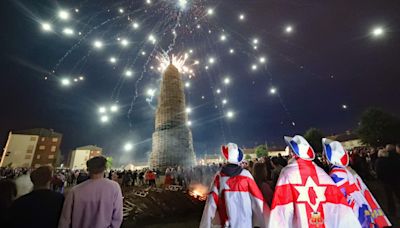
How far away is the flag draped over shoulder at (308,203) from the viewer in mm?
2273

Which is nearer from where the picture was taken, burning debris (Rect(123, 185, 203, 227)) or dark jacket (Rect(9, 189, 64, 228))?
dark jacket (Rect(9, 189, 64, 228))

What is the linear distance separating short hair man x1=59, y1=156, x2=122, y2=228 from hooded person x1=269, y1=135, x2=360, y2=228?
2265mm

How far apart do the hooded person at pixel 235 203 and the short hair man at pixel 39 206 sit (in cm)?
207

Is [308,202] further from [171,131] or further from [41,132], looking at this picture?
[41,132]

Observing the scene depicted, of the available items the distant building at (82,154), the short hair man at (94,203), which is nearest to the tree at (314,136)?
the short hair man at (94,203)

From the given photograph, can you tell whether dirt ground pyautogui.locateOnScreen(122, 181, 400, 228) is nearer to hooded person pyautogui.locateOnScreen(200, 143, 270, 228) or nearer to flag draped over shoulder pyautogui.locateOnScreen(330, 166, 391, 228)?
hooded person pyautogui.locateOnScreen(200, 143, 270, 228)

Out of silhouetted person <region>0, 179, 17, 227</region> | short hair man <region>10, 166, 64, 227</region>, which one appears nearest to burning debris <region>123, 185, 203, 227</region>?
silhouetted person <region>0, 179, 17, 227</region>

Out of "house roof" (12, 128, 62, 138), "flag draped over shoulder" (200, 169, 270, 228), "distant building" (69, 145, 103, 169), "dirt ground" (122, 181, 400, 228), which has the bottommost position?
"dirt ground" (122, 181, 400, 228)

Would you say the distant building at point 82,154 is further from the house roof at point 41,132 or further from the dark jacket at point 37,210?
the dark jacket at point 37,210

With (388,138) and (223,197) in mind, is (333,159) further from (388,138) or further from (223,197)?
(388,138)

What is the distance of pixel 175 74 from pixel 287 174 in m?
30.8

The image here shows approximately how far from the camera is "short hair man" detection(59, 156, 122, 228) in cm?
249

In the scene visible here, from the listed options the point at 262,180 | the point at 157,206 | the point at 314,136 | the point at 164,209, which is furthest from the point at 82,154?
the point at 262,180

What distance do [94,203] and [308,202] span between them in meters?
Result: 2.96
